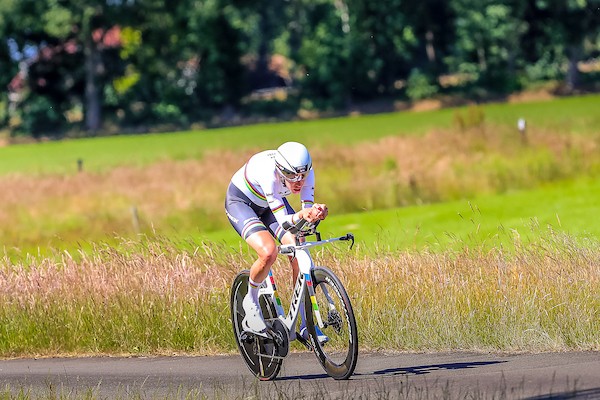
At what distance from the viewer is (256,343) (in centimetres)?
1088

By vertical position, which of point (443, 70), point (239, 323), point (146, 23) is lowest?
point (443, 70)

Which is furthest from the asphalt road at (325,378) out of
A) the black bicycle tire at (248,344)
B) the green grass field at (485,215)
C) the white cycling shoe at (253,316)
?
the green grass field at (485,215)

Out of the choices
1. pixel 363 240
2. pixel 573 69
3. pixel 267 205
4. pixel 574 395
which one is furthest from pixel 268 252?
pixel 573 69

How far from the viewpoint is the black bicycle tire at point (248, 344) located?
1073 cm

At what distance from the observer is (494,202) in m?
32.6

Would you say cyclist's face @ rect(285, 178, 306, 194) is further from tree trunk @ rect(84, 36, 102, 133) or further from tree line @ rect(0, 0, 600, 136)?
tree trunk @ rect(84, 36, 102, 133)

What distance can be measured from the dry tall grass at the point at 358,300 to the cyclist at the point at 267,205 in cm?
186

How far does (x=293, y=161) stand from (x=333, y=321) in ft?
3.93

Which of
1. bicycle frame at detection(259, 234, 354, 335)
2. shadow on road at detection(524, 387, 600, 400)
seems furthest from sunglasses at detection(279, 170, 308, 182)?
shadow on road at detection(524, 387, 600, 400)

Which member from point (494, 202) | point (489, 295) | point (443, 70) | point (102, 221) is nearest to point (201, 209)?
point (102, 221)

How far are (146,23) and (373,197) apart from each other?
180 feet

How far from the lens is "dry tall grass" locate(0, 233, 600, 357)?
11688mm

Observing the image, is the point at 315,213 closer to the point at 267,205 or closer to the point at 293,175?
the point at 293,175

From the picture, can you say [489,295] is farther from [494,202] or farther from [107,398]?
[494,202]
